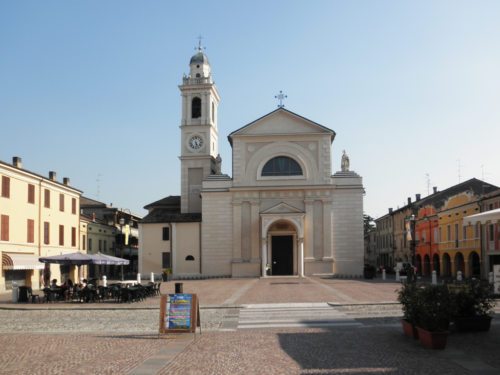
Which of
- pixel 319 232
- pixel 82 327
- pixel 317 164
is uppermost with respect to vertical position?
pixel 317 164

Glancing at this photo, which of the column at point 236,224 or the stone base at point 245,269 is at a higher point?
the column at point 236,224

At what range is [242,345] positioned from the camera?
13.0 m

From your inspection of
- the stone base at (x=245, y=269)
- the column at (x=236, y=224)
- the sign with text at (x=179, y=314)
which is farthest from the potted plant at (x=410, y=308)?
the column at (x=236, y=224)

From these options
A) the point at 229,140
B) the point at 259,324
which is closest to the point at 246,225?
the point at 229,140

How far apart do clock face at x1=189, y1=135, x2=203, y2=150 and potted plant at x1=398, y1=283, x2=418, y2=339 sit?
149ft

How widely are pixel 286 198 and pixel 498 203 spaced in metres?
17.7

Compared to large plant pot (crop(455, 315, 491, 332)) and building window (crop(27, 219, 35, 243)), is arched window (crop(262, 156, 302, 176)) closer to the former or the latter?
building window (crop(27, 219, 35, 243))

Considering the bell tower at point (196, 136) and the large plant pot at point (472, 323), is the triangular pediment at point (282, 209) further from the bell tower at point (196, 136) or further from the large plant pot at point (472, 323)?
the large plant pot at point (472, 323)

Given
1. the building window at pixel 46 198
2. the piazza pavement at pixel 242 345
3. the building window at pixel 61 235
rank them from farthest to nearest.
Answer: the building window at pixel 61 235
the building window at pixel 46 198
the piazza pavement at pixel 242 345

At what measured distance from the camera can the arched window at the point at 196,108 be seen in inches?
2325

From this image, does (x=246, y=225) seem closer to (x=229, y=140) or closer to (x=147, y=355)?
(x=229, y=140)

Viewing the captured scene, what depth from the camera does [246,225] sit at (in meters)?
51.8

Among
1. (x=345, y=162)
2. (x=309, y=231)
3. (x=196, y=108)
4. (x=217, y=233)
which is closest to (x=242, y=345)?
(x=309, y=231)

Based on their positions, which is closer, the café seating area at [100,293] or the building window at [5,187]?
the café seating area at [100,293]
